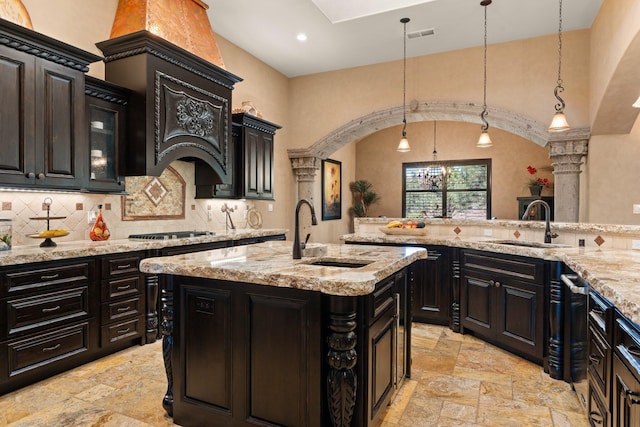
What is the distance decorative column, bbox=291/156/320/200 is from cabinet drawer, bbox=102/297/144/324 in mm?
3992

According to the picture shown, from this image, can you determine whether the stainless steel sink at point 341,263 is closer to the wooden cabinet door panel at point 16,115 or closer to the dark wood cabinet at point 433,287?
the dark wood cabinet at point 433,287

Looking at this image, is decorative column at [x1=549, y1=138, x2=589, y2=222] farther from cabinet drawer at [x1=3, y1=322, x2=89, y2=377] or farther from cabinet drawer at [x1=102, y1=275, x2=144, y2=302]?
cabinet drawer at [x1=3, y1=322, x2=89, y2=377]

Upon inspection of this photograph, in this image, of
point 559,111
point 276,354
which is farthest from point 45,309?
point 559,111

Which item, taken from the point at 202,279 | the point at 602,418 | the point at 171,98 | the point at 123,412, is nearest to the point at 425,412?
the point at 602,418

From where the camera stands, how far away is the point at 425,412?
2342mm

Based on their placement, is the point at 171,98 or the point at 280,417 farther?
the point at 171,98

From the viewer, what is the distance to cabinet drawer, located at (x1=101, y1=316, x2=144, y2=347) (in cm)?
320

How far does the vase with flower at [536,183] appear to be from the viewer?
842 cm

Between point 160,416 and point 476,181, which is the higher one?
point 476,181

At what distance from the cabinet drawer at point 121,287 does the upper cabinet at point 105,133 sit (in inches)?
34.0

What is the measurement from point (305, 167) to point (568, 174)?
164 inches

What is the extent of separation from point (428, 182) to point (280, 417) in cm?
917

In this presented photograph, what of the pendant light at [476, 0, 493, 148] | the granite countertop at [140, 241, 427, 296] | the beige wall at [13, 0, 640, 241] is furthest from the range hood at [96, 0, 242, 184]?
the pendant light at [476, 0, 493, 148]

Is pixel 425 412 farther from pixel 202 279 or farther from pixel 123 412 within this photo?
pixel 123 412
